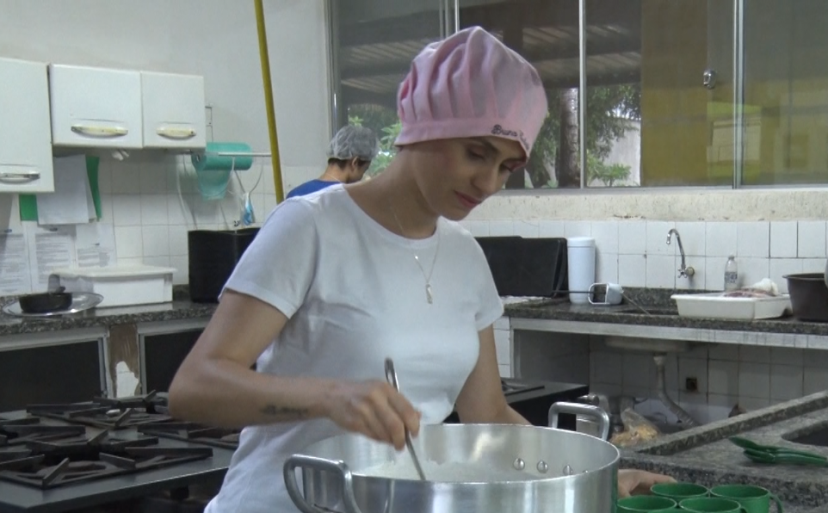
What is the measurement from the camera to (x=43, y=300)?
4352mm

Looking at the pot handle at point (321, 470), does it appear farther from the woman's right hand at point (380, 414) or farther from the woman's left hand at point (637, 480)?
the woman's left hand at point (637, 480)

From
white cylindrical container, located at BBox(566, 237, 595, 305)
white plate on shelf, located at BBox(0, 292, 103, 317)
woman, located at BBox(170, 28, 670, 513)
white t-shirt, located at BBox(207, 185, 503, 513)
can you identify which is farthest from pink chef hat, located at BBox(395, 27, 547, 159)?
white cylindrical container, located at BBox(566, 237, 595, 305)

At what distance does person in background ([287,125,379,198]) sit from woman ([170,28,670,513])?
3.20m

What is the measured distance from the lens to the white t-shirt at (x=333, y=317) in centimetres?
134

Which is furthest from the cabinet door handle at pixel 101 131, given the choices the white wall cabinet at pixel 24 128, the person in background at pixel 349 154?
the person in background at pixel 349 154

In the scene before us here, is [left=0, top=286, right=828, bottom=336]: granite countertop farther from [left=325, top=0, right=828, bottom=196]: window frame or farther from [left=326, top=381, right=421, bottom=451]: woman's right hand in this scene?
[left=326, top=381, right=421, bottom=451]: woman's right hand

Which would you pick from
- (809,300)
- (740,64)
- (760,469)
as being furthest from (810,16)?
(760,469)

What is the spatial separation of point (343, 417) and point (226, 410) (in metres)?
0.21

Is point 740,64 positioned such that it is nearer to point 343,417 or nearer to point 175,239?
point 175,239

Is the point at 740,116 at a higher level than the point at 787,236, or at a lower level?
higher

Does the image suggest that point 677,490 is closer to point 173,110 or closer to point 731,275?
point 731,275

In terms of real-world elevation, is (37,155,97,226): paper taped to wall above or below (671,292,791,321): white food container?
above

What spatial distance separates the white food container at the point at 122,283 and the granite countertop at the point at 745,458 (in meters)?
3.38

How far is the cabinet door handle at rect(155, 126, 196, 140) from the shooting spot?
16.4ft
